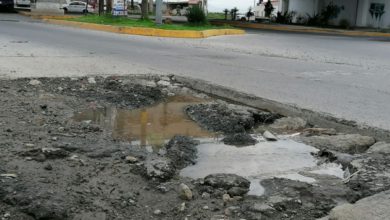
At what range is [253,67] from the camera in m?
10.4

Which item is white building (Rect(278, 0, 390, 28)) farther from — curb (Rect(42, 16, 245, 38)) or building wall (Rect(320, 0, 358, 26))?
curb (Rect(42, 16, 245, 38))

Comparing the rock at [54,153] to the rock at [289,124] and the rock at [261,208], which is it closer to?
the rock at [261,208]

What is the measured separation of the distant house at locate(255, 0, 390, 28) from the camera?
32.6 meters

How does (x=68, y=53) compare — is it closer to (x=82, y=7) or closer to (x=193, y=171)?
(x=193, y=171)

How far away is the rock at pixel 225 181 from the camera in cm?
376

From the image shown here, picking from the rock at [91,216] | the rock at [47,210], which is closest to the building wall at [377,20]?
the rock at [91,216]

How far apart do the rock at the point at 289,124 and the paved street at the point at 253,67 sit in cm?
50

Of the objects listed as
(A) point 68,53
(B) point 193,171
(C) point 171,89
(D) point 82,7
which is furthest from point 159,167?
(D) point 82,7

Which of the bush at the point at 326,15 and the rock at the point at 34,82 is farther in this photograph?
the bush at the point at 326,15

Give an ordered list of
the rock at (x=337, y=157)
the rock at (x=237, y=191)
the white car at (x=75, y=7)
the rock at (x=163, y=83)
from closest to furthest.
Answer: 1. the rock at (x=237, y=191)
2. the rock at (x=337, y=157)
3. the rock at (x=163, y=83)
4. the white car at (x=75, y=7)

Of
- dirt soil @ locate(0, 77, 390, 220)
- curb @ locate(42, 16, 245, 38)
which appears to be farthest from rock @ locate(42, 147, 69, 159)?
curb @ locate(42, 16, 245, 38)

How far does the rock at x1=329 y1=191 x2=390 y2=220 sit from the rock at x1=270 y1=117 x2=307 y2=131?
8.06 ft

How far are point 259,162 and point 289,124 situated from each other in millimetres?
1465

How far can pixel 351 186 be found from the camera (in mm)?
3875
